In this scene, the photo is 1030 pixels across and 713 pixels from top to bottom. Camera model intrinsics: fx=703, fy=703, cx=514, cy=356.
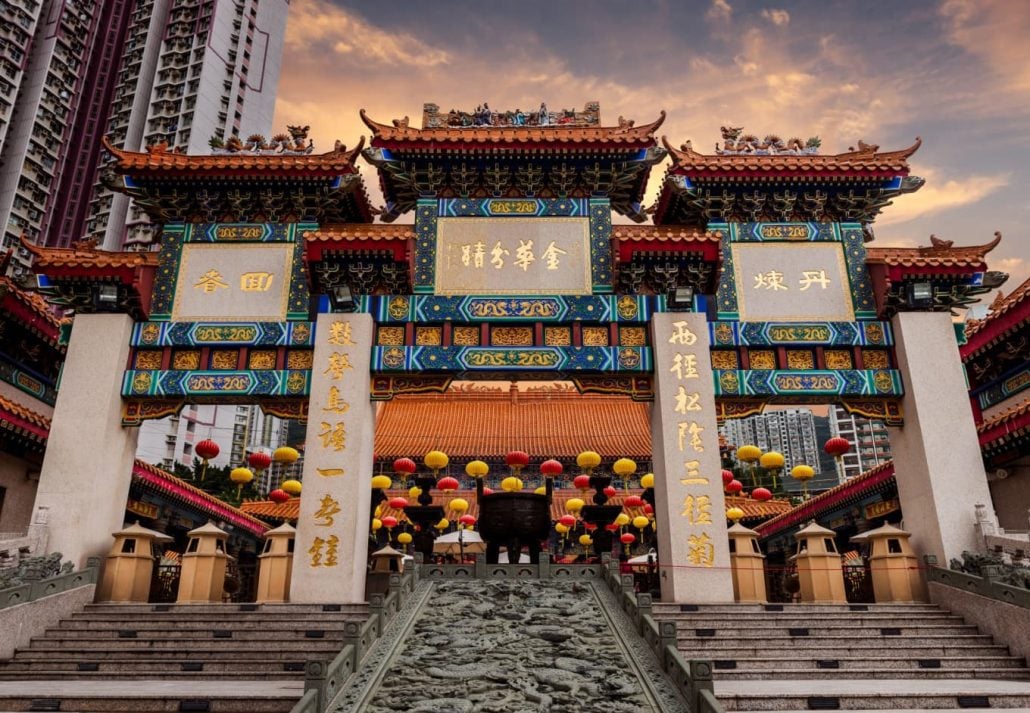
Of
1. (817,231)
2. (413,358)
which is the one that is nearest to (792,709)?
(413,358)

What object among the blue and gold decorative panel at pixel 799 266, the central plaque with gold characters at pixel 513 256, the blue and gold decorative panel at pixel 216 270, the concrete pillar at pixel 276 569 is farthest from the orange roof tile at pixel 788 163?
the concrete pillar at pixel 276 569

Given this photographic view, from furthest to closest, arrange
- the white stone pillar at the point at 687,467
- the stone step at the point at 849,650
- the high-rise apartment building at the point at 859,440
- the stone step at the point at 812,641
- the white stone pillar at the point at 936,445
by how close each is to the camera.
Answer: the high-rise apartment building at the point at 859,440 → the white stone pillar at the point at 936,445 → the white stone pillar at the point at 687,467 → the stone step at the point at 812,641 → the stone step at the point at 849,650

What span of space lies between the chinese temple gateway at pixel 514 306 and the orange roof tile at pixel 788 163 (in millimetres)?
46

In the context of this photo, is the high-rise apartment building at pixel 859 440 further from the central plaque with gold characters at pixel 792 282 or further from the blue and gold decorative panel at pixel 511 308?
the blue and gold decorative panel at pixel 511 308

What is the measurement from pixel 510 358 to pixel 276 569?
526 cm

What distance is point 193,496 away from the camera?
18891 millimetres

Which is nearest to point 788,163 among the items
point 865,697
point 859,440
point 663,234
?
point 663,234

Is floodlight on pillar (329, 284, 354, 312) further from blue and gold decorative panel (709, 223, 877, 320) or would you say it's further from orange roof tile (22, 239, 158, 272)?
blue and gold decorative panel (709, 223, 877, 320)

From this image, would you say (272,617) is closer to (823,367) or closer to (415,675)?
(415,675)

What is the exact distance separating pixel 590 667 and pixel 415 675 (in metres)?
1.68

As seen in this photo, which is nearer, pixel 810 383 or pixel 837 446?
pixel 810 383

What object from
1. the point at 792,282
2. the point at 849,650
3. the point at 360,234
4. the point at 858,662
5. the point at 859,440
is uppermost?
the point at 859,440

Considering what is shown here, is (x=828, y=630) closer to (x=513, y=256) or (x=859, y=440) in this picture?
(x=513, y=256)

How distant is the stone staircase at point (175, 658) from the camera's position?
6.70m
